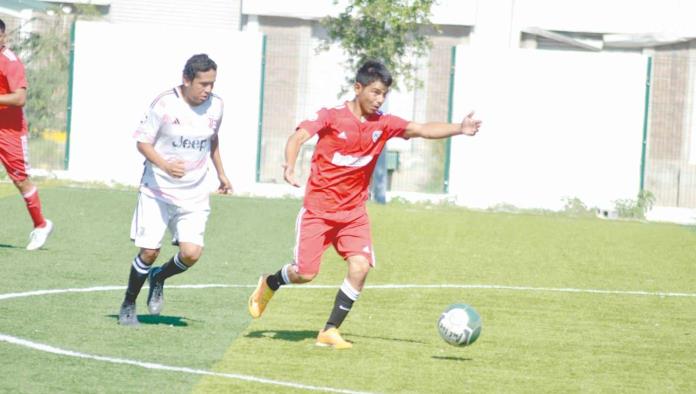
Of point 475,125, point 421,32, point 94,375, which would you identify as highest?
point 421,32

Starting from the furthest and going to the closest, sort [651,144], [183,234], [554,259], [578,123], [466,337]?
[651,144]
[578,123]
[554,259]
[183,234]
[466,337]

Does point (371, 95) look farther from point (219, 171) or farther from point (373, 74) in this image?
point (219, 171)

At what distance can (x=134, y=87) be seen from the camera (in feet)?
80.0

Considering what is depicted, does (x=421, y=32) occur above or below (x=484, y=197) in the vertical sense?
above

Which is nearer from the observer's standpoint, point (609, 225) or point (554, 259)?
point (554, 259)

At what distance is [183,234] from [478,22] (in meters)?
20.5

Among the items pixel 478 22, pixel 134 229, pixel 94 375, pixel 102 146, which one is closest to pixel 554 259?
pixel 134 229

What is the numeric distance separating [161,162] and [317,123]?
1.08m

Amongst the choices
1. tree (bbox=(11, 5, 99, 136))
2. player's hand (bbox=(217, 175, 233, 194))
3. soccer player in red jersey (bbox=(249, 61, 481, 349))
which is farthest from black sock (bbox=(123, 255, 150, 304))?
tree (bbox=(11, 5, 99, 136))

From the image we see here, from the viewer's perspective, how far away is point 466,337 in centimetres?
900

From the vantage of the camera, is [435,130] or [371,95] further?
[435,130]

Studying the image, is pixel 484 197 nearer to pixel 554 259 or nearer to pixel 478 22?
pixel 478 22

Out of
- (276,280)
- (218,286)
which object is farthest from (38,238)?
(276,280)

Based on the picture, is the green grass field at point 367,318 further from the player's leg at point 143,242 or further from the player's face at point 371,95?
the player's face at point 371,95
